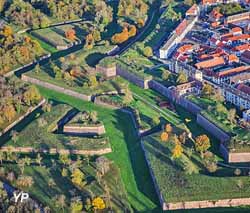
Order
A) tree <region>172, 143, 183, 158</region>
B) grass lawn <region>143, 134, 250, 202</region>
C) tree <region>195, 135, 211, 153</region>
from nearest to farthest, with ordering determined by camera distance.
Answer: grass lawn <region>143, 134, 250, 202</region>, tree <region>172, 143, 183, 158</region>, tree <region>195, 135, 211, 153</region>

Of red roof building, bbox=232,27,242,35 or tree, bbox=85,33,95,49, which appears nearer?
red roof building, bbox=232,27,242,35

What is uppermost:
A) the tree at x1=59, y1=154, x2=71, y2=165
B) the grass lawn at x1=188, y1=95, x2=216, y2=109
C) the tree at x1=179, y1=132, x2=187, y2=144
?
the grass lawn at x1=188, y1=95, x2=216, y2=109

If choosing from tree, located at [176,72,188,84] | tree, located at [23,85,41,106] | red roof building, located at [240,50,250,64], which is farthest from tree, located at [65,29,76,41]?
red roof building, located at [240,50,250,64]

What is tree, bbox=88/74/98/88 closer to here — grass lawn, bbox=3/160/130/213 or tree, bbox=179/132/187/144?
tree, bbox=179/132/187/144

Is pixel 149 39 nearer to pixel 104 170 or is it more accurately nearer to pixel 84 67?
pixel 84 67

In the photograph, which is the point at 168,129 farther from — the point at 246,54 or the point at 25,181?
the point at 246,54

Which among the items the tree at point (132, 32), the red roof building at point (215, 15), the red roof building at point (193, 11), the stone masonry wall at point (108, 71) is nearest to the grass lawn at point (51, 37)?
the tree at point (132, 32)

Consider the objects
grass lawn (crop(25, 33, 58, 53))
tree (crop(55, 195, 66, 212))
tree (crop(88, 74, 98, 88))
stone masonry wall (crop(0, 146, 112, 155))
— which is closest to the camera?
tree (crop(55, 195, 66, 212))

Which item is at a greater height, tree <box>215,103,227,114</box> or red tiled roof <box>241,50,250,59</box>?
red tiled roof <box>241,50,250,59</box>
